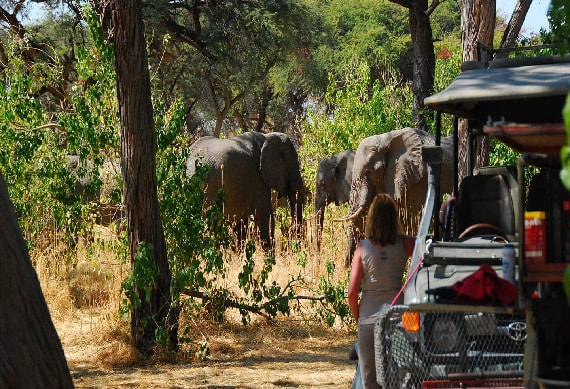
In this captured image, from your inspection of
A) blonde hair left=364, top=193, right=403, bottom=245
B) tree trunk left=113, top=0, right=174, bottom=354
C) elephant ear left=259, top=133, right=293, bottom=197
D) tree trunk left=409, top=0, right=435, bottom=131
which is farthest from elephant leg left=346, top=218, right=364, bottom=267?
blonde hair left=364, top=193, right=403, bottom=245

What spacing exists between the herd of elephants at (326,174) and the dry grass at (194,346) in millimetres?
2242

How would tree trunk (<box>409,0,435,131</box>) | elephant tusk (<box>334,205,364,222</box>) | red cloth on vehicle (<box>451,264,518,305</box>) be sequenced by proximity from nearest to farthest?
red cloth on vehicle (<box>451,264,518,305</box>)
elephant tusk (<box>334,205,364,222</box>)
tree trunk (<box>409,0,435,131</box>)

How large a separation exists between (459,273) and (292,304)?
510 cm

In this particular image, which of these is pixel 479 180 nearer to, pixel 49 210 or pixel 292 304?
pixel 292 304

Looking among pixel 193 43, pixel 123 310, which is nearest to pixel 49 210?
pixel 123 310

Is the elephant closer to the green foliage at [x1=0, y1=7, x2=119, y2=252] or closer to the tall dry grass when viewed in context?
the tall dry grass

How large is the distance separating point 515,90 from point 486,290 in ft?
3.48

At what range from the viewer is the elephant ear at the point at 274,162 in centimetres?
1722

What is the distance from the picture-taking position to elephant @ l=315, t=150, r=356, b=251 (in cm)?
1502

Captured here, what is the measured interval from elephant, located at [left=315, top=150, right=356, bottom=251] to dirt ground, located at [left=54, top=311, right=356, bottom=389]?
235 inches

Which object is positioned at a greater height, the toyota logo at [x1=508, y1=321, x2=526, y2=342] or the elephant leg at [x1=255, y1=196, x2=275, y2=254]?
the toyota logo at [x1=508, y1=321, x2=526, y2=342]

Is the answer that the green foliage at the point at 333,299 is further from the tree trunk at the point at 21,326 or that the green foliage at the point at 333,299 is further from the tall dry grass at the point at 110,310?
the tree trunk at the point at 21,326

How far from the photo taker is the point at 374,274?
539cm

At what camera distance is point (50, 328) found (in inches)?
146
